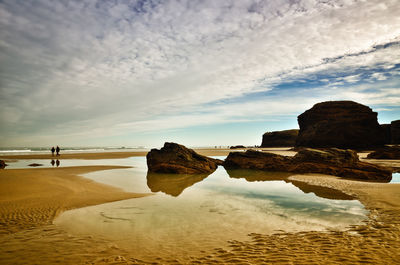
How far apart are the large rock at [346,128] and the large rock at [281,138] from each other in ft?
111

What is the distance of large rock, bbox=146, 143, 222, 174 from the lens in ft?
61.0

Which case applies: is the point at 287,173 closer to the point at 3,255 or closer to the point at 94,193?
the point at 94,193

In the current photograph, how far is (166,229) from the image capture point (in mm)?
5797

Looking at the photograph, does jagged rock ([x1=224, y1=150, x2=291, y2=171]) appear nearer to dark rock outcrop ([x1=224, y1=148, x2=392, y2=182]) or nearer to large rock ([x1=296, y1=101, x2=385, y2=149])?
dark rock outcrop ([x1=224, y1=148, x2=392, y2=182])

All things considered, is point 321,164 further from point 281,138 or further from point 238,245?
point 281,138

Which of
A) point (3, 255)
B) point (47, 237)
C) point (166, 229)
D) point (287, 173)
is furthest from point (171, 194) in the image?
point (287, 173)

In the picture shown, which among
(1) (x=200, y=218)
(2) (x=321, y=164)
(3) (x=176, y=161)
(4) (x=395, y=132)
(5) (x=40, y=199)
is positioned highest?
(4) (x=395, y=132)

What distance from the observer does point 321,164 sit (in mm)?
16438

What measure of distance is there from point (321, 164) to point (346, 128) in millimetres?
31777

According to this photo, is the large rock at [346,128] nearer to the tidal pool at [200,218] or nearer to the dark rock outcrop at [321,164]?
the dark rock outcrop at [321,164]

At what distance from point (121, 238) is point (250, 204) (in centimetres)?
536

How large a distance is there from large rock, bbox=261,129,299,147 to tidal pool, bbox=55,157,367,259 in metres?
74.9

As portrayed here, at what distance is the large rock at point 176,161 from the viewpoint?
18.6 m

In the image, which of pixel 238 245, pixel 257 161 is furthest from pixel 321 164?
pixel 238 245
